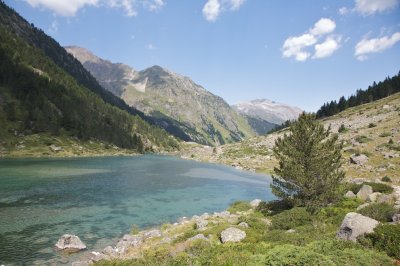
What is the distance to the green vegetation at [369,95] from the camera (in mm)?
173250

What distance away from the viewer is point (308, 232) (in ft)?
86.2

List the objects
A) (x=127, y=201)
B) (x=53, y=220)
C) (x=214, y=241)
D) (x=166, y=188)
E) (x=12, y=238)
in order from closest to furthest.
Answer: (x=214, y=241) < (x=12, y=238) < (x=53, y=220) < (x=127, y=201) < (x=166, y=188)

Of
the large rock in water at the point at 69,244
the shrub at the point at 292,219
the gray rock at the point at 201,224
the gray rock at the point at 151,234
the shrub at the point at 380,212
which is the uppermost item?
the shrub at the point at 380,212

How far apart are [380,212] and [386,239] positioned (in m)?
8.78

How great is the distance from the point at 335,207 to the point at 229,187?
47.0 m

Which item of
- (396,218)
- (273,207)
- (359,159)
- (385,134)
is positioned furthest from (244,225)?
(385,134)

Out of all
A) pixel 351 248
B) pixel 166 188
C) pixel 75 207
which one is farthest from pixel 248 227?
pixel 166 188

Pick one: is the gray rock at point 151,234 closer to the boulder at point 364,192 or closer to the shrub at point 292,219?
the shrub at point 292,219

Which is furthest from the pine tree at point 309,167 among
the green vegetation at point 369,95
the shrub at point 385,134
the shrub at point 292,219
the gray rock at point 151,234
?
the green vegetation at point 369,95

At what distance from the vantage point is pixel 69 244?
3045 centimetres

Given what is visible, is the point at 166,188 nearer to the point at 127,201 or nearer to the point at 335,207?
the point at 127,201

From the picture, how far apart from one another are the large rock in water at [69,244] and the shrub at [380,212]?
2710cm

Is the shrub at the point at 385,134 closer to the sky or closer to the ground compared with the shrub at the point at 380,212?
closer to the sky

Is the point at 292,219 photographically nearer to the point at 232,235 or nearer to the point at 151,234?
the point at 232,235
